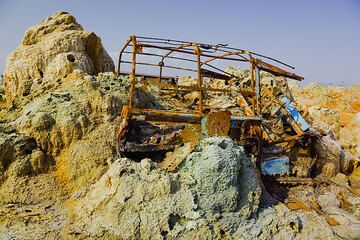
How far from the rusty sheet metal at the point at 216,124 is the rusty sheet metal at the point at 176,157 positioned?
483mm

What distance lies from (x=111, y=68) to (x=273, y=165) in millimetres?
6269

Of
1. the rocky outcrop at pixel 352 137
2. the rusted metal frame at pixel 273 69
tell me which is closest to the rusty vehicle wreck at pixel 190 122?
the rusted metal frame at pixel 273 69

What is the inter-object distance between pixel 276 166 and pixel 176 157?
297 centimetres

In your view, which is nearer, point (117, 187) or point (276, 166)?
point (117, 187)

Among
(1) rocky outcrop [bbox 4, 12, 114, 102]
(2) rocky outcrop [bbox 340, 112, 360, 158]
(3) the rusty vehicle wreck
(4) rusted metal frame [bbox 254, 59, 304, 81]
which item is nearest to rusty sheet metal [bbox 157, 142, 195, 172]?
(3) the rusty vehicle wreck

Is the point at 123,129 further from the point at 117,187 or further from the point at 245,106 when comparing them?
the point at 245,106

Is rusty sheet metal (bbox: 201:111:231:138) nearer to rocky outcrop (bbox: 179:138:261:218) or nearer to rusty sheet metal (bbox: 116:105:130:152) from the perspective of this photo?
rocky outcrop (bbox: 179:138:261:218)

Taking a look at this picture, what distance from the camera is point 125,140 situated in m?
6.05

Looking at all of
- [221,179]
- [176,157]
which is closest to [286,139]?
[221,179]

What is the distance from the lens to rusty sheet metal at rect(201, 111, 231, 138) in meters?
6.25

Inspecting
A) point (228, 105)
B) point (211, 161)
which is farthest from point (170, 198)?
point (228, 105)

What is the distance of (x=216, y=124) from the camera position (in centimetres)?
636

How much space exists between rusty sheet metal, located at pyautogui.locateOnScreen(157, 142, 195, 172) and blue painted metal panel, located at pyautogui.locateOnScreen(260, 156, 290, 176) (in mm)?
2351

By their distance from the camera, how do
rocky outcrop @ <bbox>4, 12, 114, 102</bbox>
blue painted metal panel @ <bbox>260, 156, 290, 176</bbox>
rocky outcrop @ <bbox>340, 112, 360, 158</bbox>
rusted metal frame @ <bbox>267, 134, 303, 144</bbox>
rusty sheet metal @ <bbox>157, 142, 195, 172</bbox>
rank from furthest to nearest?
rocky outcrop @ <bbox>340, 112, 360, 158</bbox> → rocky outcrop @ <bbox>4, 12, 114, 102</bbox> → rusted metal frame @ <bbox>267, 134, 303, 144</bbox> → blue painted metal panel @ <bbox>260, 156, 290, 176</bbox> → rusty sheet metal @ <bbox>157, 142, 195, 172</bbox>
